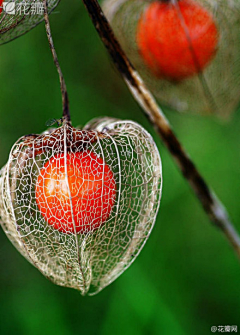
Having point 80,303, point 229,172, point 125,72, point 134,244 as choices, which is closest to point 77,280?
point 134,244

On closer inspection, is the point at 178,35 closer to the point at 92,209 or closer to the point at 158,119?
the point at 158,119

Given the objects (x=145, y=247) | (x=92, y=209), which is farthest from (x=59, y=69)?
(x=145, y=247)

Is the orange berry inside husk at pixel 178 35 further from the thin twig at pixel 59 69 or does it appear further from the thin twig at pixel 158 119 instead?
the thin twig at pixel 59 69

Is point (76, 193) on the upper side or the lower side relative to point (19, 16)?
lower

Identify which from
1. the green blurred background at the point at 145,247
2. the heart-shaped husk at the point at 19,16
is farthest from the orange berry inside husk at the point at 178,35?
the green blurred background at the point at 145,247

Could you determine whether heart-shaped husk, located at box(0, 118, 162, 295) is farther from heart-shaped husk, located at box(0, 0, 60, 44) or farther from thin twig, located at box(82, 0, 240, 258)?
heart-shaped husk, located at box(0, 0, 60, 44)

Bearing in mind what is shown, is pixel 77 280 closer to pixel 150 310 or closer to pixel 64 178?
pixel 64 178
